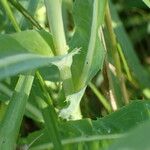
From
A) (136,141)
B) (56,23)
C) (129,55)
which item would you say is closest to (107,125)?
(56,23)

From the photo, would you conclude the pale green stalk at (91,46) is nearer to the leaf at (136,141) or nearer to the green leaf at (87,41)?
the green leaf at (87,41)

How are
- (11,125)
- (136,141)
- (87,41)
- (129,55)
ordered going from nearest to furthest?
(136,141)
(11,125)
(87,41)
(129,55)

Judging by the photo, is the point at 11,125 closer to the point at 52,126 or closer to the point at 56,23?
the point at 52,126

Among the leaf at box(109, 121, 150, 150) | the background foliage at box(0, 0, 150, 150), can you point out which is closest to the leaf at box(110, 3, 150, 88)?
the background foliage at box(0, 0, 150, 150)

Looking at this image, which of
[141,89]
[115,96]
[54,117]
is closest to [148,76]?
[141,89]

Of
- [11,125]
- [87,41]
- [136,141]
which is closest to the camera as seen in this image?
[136,141]

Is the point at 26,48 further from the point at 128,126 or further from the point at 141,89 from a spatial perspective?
the point at 141,89

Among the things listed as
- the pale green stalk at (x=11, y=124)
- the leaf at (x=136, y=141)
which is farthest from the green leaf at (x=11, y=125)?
the leaf at (x=136, y=141)

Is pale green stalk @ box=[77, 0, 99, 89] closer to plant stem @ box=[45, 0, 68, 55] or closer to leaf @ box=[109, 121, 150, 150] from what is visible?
plant stem @ box=[45, 0, 68, 55]
